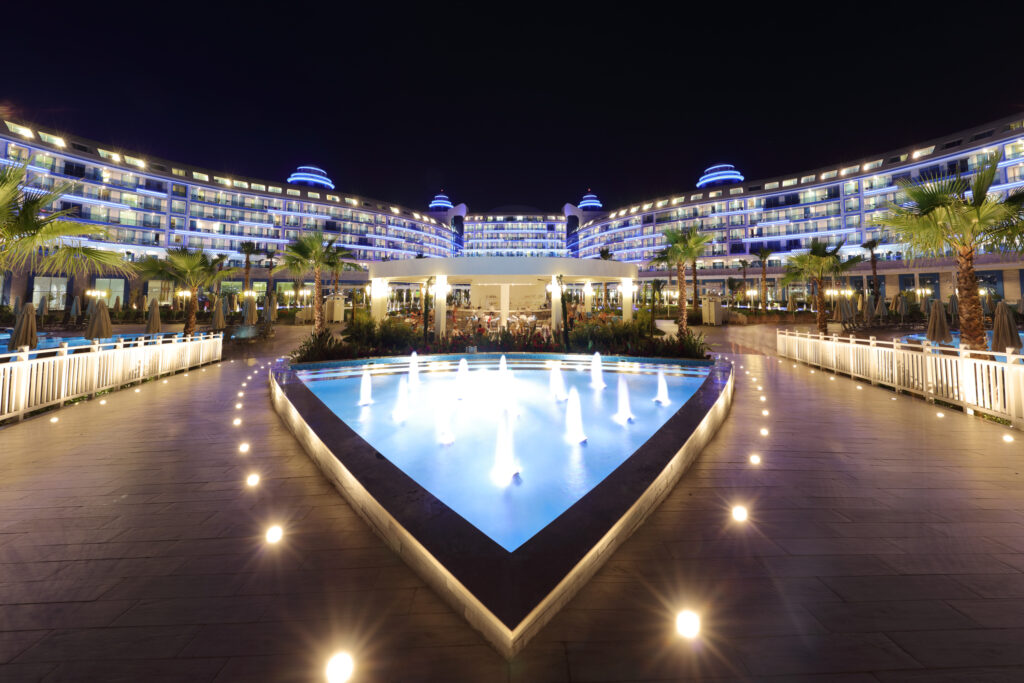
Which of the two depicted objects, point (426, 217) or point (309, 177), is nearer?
point (309, 177)

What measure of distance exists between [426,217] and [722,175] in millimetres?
62897

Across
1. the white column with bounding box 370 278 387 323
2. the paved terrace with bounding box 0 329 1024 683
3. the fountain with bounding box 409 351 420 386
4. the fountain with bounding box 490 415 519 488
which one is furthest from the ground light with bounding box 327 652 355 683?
the white column with bounding box 370 278 387 323

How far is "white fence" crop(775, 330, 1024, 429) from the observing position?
6.36m

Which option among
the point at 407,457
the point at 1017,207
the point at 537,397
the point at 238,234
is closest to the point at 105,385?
the point at 407,457

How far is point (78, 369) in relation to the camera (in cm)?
836

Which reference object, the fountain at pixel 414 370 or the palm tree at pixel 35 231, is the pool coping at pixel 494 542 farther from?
the fountain at pixel 414 370

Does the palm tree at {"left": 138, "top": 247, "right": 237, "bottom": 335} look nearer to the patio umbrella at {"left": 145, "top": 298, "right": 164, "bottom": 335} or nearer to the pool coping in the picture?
the patio umbrella at {"left": 145, "top": 298, "right": 164, "bottom": 335}

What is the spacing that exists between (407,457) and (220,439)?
2.70 m

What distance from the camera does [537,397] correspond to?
1011 centimetres

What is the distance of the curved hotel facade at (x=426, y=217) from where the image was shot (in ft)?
142

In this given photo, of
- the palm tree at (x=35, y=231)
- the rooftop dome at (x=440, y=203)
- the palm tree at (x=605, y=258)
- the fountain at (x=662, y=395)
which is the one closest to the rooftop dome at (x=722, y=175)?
the palm tree at (x=605, y=258)

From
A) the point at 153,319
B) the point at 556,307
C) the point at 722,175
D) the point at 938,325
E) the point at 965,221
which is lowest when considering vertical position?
the point at 938,325

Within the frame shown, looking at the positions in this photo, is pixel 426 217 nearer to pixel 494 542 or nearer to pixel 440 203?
pixel 440 203

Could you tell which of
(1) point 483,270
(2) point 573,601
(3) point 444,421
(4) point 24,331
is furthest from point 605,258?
(2) point 573,601
